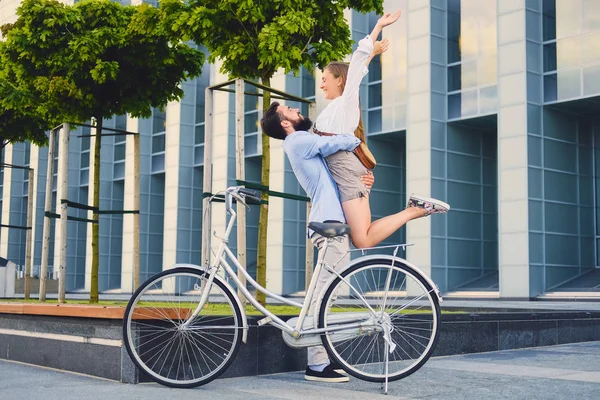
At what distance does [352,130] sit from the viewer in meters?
5.36

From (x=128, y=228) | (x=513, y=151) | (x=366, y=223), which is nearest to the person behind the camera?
(x=366, y=223)

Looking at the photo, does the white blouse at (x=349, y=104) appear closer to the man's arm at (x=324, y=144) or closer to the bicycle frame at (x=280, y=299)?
the man's arm at (x=324, y=144)

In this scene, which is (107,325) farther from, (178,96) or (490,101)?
(490,101)

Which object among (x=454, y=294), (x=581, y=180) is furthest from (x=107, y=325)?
(x=581, y=180)

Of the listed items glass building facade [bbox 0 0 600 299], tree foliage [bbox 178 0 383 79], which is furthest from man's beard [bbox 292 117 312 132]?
glass building facade [bbox 0 0 600 299]

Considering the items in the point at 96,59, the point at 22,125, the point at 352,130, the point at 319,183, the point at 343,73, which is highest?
the point at 96,59

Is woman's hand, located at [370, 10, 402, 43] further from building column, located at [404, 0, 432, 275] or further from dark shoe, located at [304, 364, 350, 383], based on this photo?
building column, located at [404, 0, 432, 275]

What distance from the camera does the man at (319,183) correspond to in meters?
5.14

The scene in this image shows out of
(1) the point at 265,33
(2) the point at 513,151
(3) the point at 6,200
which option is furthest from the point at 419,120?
(3) the point at 6,200

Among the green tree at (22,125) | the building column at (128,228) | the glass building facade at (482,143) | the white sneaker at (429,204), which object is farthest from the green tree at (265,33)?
the building column at (128,228)

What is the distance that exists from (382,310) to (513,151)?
1988 centimetres

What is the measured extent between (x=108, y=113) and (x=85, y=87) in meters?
0.55

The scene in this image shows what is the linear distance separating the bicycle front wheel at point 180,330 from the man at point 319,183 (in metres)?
0.62

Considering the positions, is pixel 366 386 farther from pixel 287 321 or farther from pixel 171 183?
pixel 171 183
